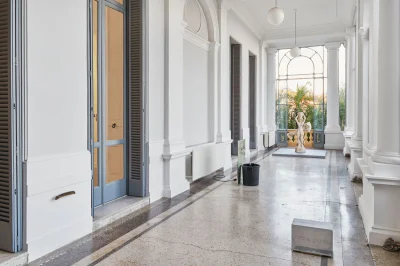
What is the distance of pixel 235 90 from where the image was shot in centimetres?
943

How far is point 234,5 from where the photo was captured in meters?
8.22

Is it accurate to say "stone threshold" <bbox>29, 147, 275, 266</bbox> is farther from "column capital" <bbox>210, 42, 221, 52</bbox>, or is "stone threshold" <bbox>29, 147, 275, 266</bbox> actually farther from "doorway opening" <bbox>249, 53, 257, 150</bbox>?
"doorway opening" <bbox>249, 53, 257, 150</bbox>

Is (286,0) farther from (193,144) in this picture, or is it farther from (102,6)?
(102,6)

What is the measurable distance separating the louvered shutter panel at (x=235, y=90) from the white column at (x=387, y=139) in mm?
5942

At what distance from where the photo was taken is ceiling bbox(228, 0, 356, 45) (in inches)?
348

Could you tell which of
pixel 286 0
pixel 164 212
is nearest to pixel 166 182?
pixel 164 212

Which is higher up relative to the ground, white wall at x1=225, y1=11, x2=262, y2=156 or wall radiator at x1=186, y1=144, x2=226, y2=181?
white wall at x1=225, y1=11, x2=262, y2=156

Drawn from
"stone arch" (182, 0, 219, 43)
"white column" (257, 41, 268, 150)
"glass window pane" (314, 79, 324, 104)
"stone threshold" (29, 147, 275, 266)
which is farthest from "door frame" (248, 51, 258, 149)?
"stone threshold" (29, 147, 275, 266)

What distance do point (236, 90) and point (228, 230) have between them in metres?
6.22

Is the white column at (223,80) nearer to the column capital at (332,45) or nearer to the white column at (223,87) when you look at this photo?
the white column at (223,87)

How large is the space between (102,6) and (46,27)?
1.32 m

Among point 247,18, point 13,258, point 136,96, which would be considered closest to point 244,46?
point 247,18

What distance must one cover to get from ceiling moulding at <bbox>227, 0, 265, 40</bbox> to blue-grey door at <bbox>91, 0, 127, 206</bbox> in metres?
3.98

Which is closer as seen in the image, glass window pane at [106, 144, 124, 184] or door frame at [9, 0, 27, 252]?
door frame at [9, 0, 27, 252]
